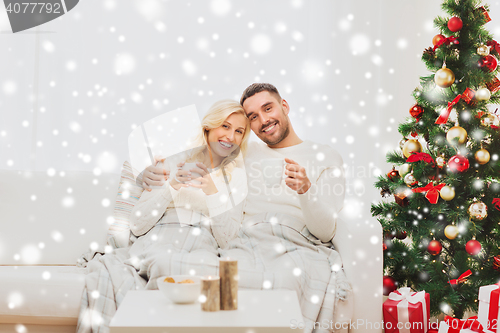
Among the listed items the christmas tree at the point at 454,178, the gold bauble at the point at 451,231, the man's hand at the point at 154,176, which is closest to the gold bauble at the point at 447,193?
the christmas tree at the point at 454,178

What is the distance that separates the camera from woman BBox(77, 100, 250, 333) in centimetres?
140

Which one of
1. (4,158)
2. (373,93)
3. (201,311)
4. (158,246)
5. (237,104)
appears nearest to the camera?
(201,311)

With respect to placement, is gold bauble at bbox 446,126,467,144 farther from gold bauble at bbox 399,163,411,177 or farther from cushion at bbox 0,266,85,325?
cushion at bbox 0,266,85,325

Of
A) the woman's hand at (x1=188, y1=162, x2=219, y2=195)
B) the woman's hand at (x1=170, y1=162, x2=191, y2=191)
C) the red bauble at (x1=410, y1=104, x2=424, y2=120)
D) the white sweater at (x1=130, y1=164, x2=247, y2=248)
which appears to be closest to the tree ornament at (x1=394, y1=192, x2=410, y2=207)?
the red bauble at (x1=410, y1=104, x2=424, y2=120)

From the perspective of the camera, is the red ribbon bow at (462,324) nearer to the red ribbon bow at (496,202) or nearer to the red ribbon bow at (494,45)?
the red ribbon bow at (496,202)

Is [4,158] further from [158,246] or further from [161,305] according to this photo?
[161,305]

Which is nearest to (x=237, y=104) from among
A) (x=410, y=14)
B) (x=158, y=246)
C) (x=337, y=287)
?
(x=158, y=246)

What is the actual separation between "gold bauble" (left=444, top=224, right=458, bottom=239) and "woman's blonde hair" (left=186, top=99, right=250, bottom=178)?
0.96 m

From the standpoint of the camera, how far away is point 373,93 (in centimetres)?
253

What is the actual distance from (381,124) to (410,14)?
71cm

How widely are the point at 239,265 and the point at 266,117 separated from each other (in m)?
0.84

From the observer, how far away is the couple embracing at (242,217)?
4.67 ft

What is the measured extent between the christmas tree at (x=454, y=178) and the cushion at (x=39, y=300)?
1283 millimetres

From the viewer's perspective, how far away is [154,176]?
1806mm
